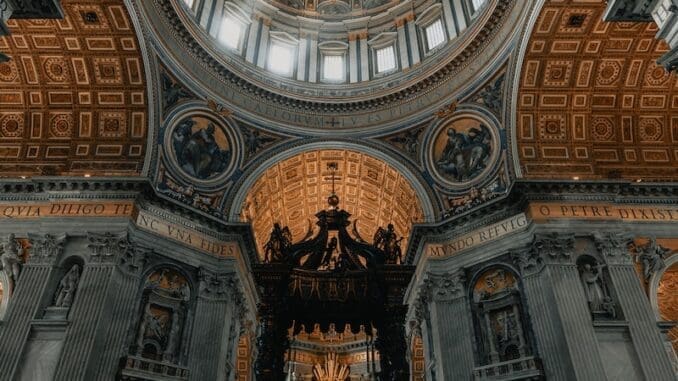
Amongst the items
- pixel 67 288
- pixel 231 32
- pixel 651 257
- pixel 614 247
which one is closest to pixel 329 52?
pixel 231 32

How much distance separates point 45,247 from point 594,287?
1525cm

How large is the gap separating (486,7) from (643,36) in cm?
504

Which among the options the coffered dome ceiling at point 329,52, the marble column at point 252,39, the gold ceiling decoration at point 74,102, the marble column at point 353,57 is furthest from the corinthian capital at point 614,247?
the marble column at point 252,39

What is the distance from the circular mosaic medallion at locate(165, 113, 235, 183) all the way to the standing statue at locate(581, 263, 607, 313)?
39.5 feet

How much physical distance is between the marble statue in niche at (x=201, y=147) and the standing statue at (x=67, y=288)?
188 inches

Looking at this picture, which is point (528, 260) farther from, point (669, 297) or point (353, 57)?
point (353, 57)

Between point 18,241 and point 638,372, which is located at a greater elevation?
point 18,241

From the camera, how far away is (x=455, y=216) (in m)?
16.2

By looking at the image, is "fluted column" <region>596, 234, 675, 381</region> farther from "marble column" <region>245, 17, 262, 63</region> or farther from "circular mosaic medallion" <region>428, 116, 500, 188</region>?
"marble column" <region>245, 17, 262, 63</region>

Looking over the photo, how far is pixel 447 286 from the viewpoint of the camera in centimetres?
1548

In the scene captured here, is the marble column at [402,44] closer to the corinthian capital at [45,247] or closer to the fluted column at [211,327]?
the fluted column at [211,327]

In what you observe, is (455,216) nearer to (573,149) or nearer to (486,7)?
(573,149)

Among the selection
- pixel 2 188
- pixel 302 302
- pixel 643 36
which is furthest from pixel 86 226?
pixel 643 36

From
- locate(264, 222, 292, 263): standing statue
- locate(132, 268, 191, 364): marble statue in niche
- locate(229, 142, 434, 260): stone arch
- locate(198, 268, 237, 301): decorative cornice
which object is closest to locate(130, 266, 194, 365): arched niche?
locate(132, 268, 191, 364): marble statue in niche
